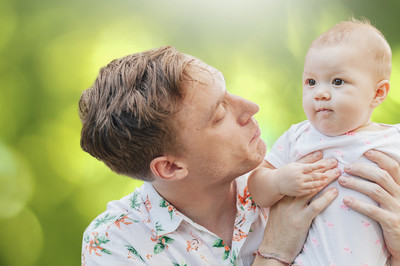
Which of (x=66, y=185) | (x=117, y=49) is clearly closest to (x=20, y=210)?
(x=66, y=185)

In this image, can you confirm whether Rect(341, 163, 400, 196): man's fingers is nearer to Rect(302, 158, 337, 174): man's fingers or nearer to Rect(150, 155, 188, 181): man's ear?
Rect(302, 158, 337, 174): man's fingers

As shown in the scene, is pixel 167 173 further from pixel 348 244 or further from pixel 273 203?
pixel 348 244

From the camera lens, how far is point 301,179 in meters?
1.39

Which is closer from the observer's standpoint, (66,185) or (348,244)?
(348,244)

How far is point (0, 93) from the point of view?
293 centimetres

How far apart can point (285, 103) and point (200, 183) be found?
61.9 inches

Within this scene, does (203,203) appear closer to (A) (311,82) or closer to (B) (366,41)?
(A) (311,82)

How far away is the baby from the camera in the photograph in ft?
4.43

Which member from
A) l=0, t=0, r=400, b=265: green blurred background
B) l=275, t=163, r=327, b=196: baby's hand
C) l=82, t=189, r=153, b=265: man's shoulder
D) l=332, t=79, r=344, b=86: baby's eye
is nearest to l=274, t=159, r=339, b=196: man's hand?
l=275, t=163, r=327, b=196: baby's hand

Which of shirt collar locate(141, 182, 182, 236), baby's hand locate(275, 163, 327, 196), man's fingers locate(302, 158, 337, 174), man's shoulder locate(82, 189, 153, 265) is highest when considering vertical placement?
man's fingers locate(302, 158, 337, 174)

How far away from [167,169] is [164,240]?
22cm

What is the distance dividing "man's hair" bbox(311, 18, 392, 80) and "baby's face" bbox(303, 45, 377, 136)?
0.02 m

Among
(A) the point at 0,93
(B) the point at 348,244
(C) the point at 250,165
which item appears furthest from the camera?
(A) the point at 0,93

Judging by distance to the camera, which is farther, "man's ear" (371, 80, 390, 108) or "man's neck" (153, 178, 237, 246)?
"man's neck" (153, 178, 237, 246)
